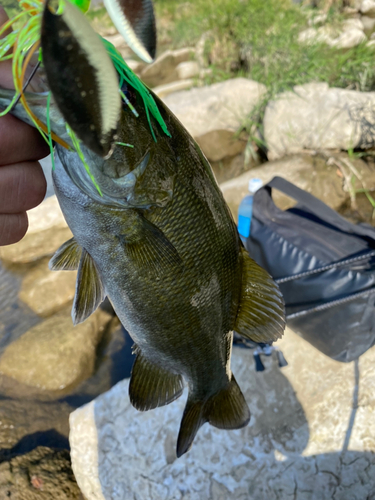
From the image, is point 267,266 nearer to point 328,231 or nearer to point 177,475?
point 328,231

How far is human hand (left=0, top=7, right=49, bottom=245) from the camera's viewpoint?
0.85 meters

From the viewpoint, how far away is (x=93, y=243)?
104cm

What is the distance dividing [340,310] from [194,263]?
5.43 ft

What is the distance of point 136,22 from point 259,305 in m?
1.06

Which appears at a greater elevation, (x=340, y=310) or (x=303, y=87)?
(x=303, y=87)

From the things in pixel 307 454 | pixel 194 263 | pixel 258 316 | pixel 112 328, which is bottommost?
pixel 112 328

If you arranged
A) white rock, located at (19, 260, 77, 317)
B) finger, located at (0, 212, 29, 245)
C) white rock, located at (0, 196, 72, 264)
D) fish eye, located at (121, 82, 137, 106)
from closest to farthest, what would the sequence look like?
1. fish eye, located at (121, 82, 137, 106)
2. finger, located at (0, 212, 29, 245)
3. white rock, located at (19, 260, 77, 317)
4. white rock, located at (0, 196, 72, 264)

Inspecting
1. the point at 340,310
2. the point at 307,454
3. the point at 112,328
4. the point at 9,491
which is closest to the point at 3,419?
the point at 9,491

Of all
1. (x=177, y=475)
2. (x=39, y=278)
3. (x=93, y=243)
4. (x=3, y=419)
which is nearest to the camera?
(x=93, y=243)

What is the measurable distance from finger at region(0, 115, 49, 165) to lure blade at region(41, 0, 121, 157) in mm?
464

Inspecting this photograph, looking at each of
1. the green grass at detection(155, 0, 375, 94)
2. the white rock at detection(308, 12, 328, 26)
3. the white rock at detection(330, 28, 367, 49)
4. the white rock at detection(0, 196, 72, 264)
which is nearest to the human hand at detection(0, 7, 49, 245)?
the white rock at detection(0, 196, 72, 264)

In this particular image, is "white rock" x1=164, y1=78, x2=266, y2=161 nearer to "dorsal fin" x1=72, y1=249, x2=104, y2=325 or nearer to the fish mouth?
"dorsal fin" x1=72, y1=249, x2=104, y2=325

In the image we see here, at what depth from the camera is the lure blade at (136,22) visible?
620mm

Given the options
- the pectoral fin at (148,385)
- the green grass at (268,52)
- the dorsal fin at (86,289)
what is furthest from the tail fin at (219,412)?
the green grass at (268,52)
